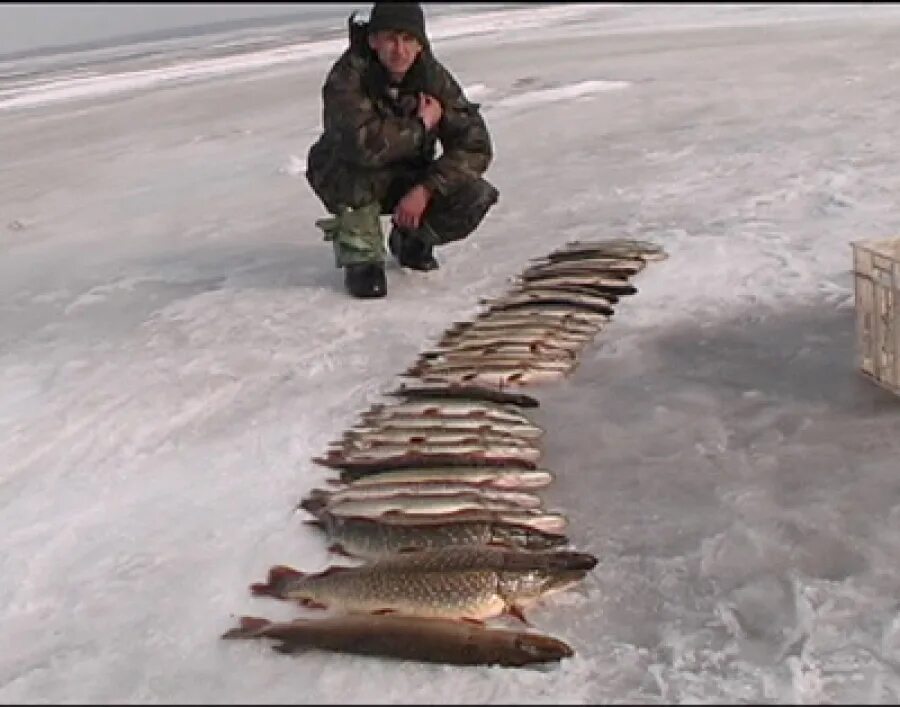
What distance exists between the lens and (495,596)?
2.75 metres

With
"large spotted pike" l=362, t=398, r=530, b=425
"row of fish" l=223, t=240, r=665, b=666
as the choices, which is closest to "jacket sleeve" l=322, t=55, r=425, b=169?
"row of fish" l=223, t=240, r=665, b=666

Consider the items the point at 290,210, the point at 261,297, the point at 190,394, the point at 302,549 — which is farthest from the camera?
the point at 290,210

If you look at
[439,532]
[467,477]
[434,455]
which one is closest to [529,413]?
[434,455]

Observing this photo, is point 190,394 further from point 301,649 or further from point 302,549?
point 301,649

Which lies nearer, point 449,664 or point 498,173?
point 449,664

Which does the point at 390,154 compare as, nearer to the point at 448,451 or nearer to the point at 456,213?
the point at 456,213

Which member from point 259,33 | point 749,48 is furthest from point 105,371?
point 259,33

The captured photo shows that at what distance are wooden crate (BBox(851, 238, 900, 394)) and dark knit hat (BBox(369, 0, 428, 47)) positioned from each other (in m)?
2.06

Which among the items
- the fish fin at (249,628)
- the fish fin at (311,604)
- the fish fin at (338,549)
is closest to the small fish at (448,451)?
the fish fin at (338,549)

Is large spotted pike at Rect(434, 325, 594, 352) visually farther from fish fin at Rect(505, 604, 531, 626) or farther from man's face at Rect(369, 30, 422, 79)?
fish fin at Rect(505, 604, 531, 626)

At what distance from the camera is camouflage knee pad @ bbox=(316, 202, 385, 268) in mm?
5500

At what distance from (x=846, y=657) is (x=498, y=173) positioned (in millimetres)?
6130

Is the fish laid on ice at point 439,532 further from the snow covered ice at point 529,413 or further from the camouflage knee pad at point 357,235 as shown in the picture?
the camouflage knee pad at point 357,235

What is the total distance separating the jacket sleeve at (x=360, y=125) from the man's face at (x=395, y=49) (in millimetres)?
153
